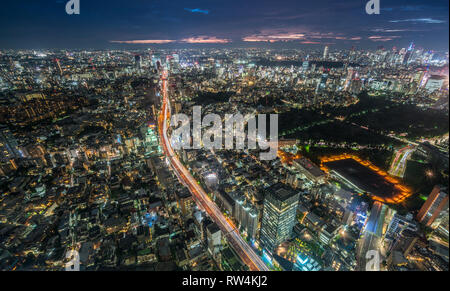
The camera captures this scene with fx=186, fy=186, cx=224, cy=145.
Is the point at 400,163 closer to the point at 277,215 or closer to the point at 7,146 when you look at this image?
the point at 277,215

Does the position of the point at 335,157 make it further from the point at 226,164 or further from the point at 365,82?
the point at 365,82

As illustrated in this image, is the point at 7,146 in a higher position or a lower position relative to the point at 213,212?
higher

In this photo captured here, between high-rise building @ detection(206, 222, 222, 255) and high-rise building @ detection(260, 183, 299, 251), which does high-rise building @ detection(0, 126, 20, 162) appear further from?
high-rise building @ detection(260, 183, 299, 251)

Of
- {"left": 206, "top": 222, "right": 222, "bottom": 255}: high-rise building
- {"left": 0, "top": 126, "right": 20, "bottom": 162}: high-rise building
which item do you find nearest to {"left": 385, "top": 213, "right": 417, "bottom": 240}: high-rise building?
{"left": 206, "top": 222, "right": 222, "bottom": 255}: high-rise building

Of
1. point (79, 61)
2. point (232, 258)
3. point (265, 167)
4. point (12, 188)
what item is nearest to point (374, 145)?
point (265, 167)

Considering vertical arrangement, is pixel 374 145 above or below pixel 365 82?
below

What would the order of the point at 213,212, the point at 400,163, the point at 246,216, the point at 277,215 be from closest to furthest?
the point at 277,215 → the point at 246,216 → the point at 213,212 → the point at 400,163

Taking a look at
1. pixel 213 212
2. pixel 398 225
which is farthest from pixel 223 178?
pixel 398 225

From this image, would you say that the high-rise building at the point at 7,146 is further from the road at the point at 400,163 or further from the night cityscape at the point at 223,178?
the road at the point at 400,163
